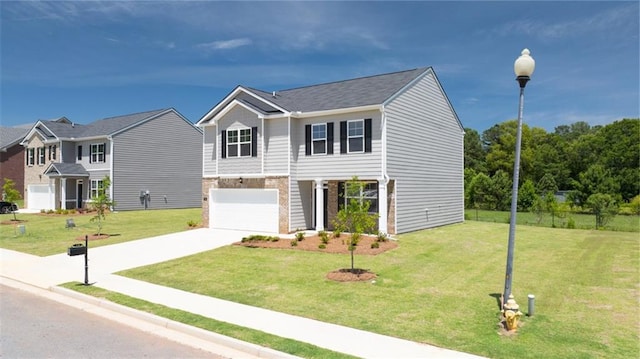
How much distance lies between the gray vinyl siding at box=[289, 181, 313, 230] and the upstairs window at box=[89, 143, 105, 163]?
2171 centimetres

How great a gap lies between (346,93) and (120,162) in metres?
21.4

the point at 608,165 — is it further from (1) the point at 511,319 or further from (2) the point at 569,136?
(1) the point at 511,319

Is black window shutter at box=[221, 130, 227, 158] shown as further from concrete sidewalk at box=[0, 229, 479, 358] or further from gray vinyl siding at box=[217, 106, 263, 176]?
concrete sidewalk at box=[0, 229, 479, 358]

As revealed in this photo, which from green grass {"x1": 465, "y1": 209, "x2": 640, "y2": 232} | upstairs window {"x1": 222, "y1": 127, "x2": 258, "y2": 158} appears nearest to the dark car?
upstairs window {"x1": 222, "y1": 127, "x2": 258, "y2": 158}

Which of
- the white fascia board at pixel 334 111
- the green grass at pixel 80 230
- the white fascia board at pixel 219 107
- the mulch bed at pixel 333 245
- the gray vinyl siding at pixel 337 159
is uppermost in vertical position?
the white fascia board at pixel 219 107

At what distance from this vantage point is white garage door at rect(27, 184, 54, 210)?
123 ft

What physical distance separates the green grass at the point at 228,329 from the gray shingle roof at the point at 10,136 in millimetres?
48385

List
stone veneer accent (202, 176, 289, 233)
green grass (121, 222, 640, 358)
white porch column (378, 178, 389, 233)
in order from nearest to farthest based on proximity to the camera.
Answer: green grass (121, 222, 640, 358) → white porch column (378, 178, 389, 233) → stone veneer accent (202, 176, 289, 233)

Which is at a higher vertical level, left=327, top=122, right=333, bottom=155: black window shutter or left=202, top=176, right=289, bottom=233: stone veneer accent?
left=327, top=122, right=333, bottom=155: black window shutter

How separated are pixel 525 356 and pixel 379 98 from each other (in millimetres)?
14638

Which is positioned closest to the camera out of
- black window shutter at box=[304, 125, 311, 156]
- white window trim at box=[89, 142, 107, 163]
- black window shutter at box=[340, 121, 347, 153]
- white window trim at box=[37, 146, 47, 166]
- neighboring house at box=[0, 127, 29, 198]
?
black window shutter at box=[340, 121, 347, 153]

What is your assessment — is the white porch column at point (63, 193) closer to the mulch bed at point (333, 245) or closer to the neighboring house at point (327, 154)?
the neighboring house at point (327, 154)

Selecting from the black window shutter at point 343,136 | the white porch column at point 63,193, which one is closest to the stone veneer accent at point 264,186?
the black window shutter at point 343,136

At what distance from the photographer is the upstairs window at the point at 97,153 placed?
35.4 metres
